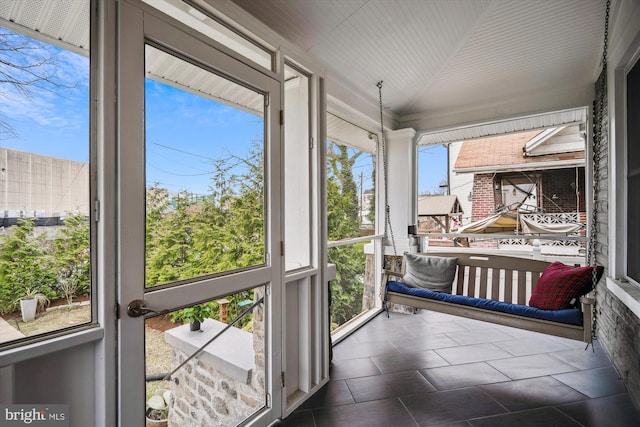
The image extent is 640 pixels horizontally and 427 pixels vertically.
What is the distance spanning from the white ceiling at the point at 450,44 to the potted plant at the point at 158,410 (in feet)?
7.24

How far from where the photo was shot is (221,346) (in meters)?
1.72

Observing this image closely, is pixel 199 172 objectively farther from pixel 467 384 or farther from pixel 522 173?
pixel 522 173

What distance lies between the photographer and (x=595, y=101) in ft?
10.3

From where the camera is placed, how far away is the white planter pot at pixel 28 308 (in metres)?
1.03

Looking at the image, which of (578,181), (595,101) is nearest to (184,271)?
(595,101)

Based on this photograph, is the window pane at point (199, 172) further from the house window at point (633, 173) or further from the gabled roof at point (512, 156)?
the gabled roof at point (512, 156)

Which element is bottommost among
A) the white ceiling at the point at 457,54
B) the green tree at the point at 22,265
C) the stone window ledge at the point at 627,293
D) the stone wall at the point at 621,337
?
the stone wall at the point at 621,337

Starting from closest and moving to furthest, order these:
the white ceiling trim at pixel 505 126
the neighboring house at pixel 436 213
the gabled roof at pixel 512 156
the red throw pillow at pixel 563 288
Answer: the red throw pillow at pixel 563 288 < the white ceiling trim at pixel 505 126 < the neighboring house at pixel 436 213 < the gabled roof at pixel 512 156

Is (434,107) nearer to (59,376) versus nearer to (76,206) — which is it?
(76,206)

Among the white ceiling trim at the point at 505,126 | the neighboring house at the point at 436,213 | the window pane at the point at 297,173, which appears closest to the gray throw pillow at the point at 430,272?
the neighboring house at the point at 436,213

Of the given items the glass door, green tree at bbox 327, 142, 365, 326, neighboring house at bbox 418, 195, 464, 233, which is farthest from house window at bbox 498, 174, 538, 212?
the glass door

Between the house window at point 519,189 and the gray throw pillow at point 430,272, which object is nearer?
the gray throw pillow at point 430,272

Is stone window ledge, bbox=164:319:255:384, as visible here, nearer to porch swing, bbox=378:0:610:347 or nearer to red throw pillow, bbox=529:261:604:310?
porch swing, bbox=378:0:610:347

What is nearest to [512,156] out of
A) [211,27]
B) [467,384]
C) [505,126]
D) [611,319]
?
[505,126]
